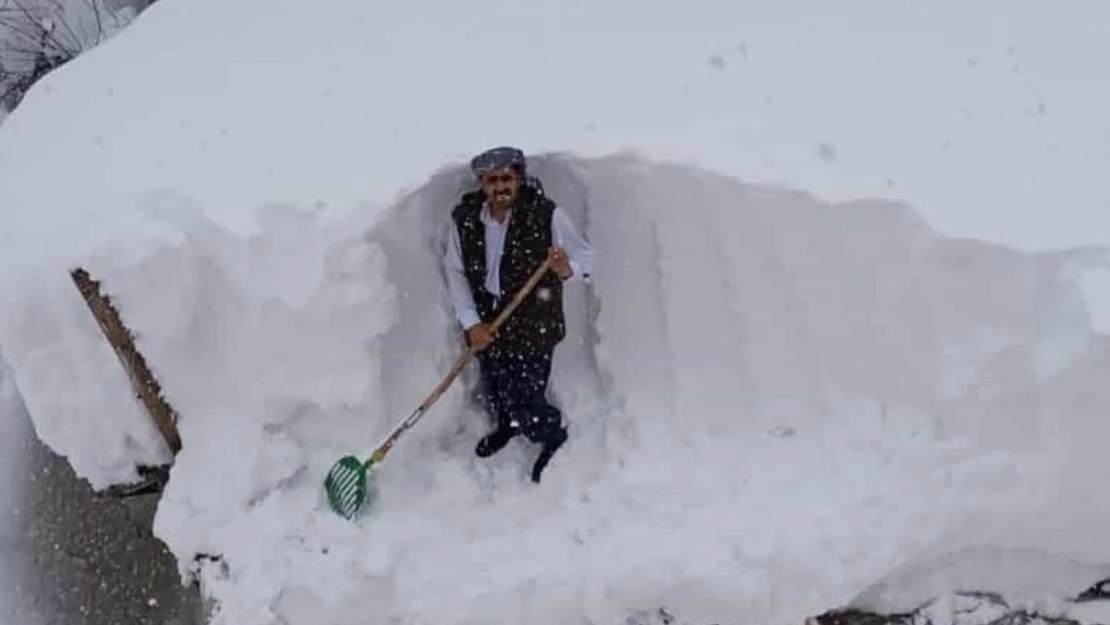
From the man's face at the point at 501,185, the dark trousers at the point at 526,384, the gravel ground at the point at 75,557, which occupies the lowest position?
the gravel ground at the point at 75,557

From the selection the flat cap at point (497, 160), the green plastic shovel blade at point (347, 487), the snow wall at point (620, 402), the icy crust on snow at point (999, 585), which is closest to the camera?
the snow wall at point (620, 402)

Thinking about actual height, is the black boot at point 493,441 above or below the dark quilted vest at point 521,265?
below

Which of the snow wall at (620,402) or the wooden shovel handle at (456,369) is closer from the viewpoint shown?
the snow wall at (620,402)

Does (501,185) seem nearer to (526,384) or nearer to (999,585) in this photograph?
(526,384)

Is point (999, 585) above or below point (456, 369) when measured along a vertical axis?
below

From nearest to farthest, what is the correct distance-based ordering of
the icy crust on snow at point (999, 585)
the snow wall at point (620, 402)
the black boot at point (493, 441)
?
the snow wall at point (620, 402)
the icy crust on snow at point (999, 585)
the black boot at point (493, 441)

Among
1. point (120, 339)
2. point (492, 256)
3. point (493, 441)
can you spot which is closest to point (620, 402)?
point (493, 441)

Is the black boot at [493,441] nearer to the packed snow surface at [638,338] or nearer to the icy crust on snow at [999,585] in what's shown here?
the packed snow surface at [638,338]

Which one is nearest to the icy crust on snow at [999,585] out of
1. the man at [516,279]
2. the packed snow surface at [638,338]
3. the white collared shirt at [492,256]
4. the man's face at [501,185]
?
the packed snow surface at [638,338]

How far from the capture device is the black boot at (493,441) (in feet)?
18.7

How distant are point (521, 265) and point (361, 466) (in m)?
0.98

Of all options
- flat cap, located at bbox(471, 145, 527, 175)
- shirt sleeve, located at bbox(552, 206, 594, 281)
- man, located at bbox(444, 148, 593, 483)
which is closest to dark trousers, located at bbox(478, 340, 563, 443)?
man, located at bbox(444, 148, 593, 483)

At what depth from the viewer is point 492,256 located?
538cm

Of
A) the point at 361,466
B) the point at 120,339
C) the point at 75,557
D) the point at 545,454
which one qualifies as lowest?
the point at 75,557
